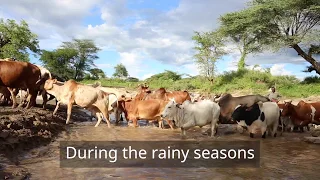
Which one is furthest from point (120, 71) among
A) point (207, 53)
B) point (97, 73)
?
point (207, 53)

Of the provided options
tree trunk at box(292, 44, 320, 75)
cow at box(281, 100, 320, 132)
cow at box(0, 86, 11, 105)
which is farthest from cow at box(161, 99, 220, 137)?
tree trunk at box(292, 44, 320, 75)

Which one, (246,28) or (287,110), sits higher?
(246,28)

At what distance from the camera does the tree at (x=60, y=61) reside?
4816cm

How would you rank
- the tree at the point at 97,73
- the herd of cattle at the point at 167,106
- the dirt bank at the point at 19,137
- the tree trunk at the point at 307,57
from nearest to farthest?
the dirt bank at the point at 19,137 → the herd of cattle at the point at 167,106 → the tree trunk at the point at 307,57 → the tree at the point at 97,73

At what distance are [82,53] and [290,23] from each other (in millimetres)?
36145

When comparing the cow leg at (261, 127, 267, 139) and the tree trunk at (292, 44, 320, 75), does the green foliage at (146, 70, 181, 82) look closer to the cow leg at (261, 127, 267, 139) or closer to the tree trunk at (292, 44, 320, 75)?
the tree trunk at (292, 44, 320, 75)

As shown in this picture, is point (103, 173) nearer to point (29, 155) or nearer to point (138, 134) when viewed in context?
point (29, 155)

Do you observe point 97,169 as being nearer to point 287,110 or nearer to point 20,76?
point 20,76

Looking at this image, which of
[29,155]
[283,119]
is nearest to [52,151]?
[29,155]

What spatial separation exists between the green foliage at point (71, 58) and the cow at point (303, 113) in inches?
1509

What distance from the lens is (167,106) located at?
30.1 feet

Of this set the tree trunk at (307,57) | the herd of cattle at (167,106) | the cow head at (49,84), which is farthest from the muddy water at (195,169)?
the tree trunk at (307,57)

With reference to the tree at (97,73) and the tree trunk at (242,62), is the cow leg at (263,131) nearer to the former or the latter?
the tree trunk at (242,62)

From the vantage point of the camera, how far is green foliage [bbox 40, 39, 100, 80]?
48.4 m
